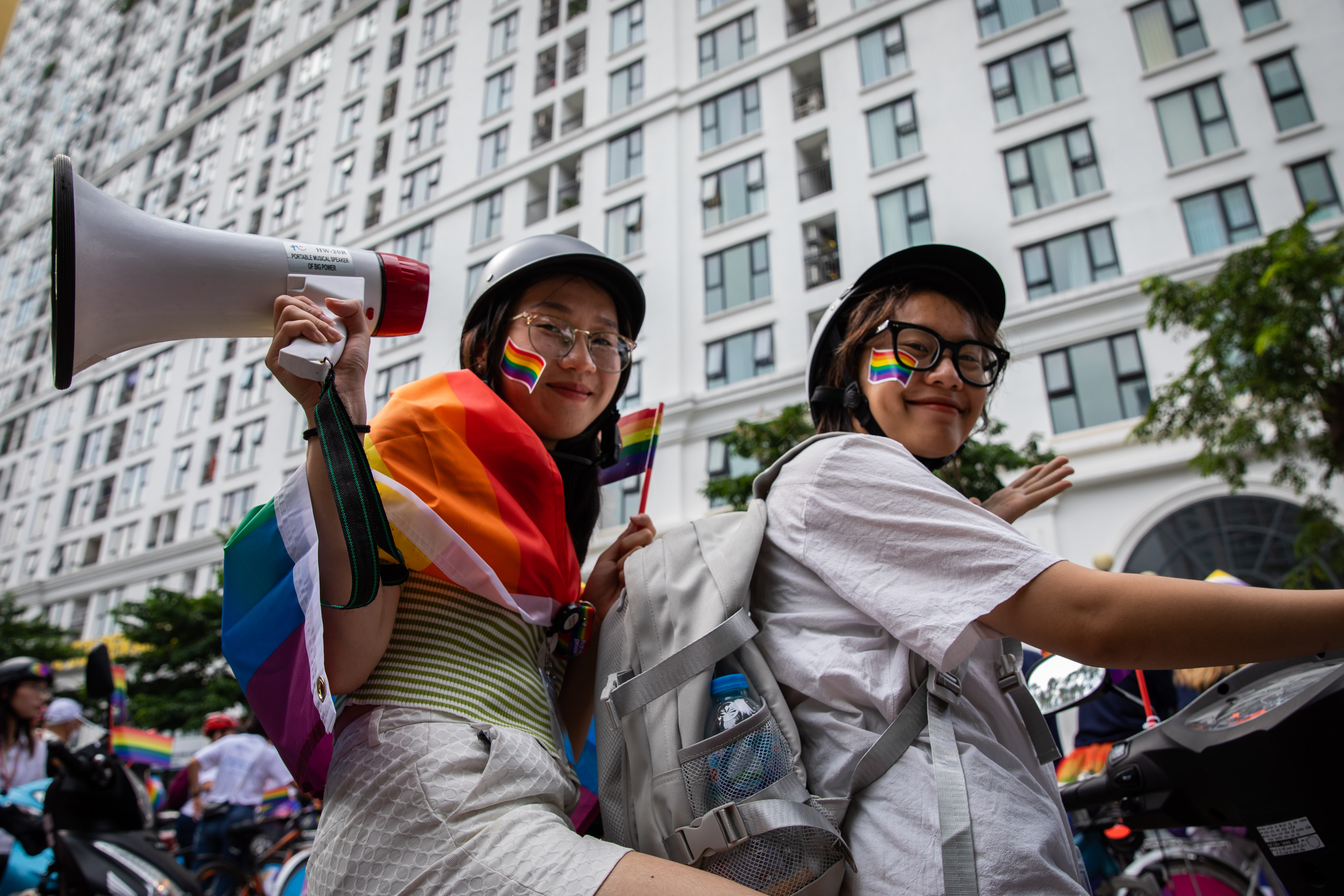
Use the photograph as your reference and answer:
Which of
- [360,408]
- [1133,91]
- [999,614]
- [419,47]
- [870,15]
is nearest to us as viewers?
[999,614]

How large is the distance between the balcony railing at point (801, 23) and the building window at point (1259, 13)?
37.3 feet

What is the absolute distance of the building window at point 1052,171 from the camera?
18.8 meters

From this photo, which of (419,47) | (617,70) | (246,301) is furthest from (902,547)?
(419,47)

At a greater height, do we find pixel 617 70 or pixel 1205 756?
pixel 617 70

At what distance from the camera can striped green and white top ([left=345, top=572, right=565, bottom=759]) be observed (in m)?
1.47

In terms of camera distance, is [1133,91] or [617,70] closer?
[1133,91]

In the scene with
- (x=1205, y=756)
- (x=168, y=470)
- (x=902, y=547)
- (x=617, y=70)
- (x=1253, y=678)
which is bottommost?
(x=1205, y=756)

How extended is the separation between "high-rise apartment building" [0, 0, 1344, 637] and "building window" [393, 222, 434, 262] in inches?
7.1

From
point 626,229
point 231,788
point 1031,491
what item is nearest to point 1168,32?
point 626,229

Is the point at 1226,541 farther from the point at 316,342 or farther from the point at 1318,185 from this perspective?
the point at 316,342

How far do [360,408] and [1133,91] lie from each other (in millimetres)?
21953

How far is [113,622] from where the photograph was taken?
119 ft

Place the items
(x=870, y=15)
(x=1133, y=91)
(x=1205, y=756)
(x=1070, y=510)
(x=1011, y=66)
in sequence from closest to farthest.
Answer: (x=1205, y=756), (x=1070, y=510), (x=1133, y=91), (x=1011, y=66), (x=870, y=15)

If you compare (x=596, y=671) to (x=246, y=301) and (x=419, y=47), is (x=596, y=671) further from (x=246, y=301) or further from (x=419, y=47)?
(x=419, y=47)
